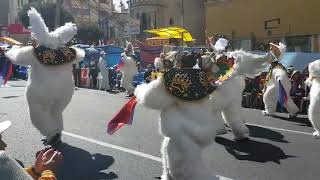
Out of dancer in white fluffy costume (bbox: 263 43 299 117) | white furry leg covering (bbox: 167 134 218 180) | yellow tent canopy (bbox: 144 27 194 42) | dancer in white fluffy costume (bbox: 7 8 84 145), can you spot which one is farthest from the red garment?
→ yellow tent canopy (bbox: 144 27 194 42)

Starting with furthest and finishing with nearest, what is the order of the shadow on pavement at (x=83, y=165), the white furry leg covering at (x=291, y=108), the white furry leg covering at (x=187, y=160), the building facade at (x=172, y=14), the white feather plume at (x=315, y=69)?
the building facade at (x=172, y=14) < the white furry leg covering at (x=291, y=108) < the white feather plume at (x=315, y=69) < the shadow on pavement at (x=83, y=165) < the white furry leg covering at (x=187, y=160)

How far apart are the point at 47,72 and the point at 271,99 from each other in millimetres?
6030

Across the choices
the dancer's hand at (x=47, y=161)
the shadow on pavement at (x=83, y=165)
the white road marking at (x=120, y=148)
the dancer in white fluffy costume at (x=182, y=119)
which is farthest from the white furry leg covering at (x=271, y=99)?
the dancer's hand at (x=47, y=161)

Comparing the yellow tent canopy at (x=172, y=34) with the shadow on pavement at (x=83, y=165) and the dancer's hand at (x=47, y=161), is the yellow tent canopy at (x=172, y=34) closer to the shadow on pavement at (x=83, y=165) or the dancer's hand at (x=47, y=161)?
the shadow on pavement at (x=83, y=165)

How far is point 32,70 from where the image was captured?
8.64 m

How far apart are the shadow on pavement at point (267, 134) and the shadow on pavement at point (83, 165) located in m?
3.12

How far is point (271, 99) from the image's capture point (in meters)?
12.5

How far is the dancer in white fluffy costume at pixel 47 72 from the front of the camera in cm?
847

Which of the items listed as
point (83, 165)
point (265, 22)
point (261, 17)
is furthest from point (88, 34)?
point (83, 165)

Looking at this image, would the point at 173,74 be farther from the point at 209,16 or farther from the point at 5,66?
the point at 209,16

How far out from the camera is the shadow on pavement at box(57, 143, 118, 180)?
711 cm

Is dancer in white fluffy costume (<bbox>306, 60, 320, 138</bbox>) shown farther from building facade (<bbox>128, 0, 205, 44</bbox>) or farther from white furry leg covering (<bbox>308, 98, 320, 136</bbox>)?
building facade (<bbox>128, 0, 205, 44</bbox>)

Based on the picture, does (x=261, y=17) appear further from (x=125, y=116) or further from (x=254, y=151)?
(x=125, y=116)

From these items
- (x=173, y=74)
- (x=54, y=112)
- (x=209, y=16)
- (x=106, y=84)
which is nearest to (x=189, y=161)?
(x=173, y=74)
